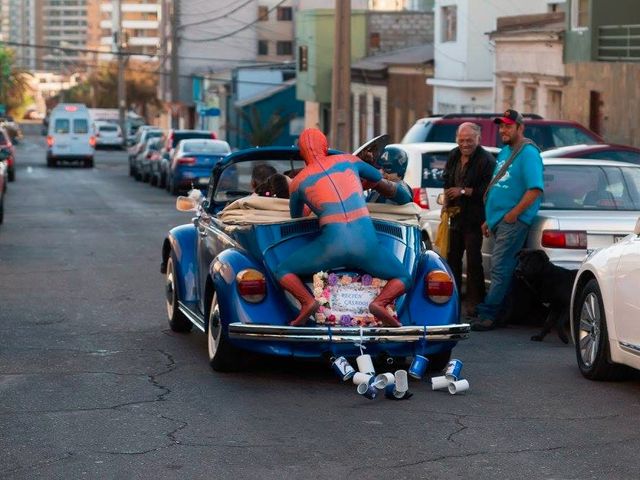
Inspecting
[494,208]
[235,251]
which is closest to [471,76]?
[494,208]

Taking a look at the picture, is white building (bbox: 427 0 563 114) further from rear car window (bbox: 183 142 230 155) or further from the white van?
the white van

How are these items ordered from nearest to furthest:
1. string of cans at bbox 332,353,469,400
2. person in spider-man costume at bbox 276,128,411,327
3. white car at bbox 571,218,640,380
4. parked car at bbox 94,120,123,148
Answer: string of cans at bbox 332,353,469,400 < white car at bbox 571,218,640,380 < person in spider-man costume at bbox 276,128,411,327 < parked car at bbox 94,120,123,148

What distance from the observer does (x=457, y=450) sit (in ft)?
25.2

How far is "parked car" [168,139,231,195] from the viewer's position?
38.5 meters

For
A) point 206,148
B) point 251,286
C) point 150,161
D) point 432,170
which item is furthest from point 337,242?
point 150,161

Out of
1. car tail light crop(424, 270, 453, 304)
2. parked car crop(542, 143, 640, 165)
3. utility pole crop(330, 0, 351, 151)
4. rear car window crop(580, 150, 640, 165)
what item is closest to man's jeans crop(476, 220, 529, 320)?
car tail light crop(424, 270, 453, 304)

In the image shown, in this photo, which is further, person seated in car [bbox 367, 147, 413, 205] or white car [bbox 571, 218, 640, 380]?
person seated in car [bbox 367, 147, 413, 205]

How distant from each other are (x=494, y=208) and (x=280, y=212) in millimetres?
2744

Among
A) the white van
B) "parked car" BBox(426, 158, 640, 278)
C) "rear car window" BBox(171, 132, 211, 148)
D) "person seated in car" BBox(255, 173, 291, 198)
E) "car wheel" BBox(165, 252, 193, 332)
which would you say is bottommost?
the white van

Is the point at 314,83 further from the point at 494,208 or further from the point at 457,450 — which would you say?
the point at 457,450

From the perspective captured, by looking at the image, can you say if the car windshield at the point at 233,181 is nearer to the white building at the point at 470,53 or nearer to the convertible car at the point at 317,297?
the convertible car at the point at 317,297

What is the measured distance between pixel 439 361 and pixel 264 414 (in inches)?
73.4

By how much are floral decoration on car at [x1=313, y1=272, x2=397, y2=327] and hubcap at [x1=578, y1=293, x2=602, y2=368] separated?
4.35 feet

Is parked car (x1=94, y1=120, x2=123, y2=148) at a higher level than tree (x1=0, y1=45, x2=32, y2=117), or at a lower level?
lower
